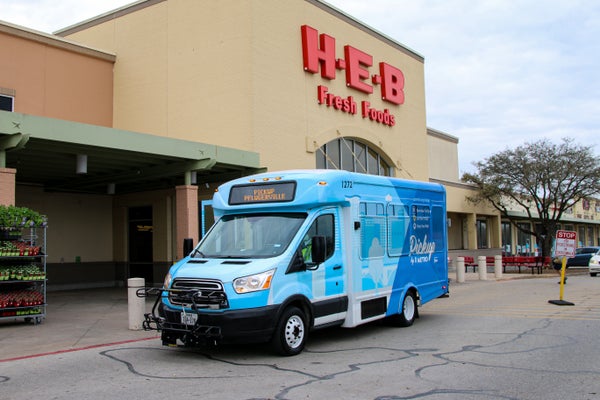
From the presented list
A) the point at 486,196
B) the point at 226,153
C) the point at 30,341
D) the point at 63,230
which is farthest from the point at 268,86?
the point at 486,196

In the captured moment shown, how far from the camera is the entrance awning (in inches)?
494

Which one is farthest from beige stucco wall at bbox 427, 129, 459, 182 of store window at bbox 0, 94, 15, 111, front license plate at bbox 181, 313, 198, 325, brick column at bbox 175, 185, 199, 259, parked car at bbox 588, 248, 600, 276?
front license plate at bbox 181, 313, 198, 325

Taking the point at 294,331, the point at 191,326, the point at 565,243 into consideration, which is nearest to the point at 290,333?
the point at 294,331

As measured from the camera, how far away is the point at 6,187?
40.2 ft

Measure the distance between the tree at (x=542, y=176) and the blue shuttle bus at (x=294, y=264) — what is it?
27117mm

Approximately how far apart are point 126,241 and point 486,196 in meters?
23.9

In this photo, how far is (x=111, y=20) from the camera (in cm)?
2258

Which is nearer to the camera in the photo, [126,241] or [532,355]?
[532,355]

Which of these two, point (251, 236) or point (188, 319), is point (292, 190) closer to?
point (251, 236)

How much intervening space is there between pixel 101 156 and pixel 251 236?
25.2 feet

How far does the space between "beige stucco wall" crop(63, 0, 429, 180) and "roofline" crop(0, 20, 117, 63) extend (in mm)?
623

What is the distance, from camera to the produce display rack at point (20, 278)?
456 inches

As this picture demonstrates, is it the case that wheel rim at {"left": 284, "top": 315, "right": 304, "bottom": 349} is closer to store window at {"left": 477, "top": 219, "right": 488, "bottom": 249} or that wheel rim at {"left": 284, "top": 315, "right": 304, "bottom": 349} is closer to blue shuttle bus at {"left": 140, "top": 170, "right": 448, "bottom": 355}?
blue shuttle bus at {"left": 140, "top": 170, "right": 448, "bottom": 355}

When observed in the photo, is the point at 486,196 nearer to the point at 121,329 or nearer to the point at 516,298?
the point at 516,298
